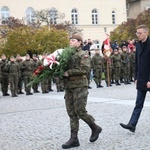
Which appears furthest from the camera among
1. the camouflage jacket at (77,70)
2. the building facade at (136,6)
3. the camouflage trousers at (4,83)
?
the building facade at (136,6)

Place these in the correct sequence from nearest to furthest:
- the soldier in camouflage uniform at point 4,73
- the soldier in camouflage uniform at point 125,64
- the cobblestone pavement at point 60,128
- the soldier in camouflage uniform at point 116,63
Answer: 1. the cobblestone pavement at point 60,128
2. the soldier in camouflage uniform at point 4,73
3. the soldier in camouflage uniform at point 116,63
4. the soldier in camouflage uniform at point 125,64

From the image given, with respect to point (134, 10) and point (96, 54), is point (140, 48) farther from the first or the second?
point (134, 10)

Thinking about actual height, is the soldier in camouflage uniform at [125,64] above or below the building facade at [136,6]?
below

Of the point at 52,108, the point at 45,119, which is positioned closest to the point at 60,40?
the point at 52,108

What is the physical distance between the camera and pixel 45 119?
10695 millimetres

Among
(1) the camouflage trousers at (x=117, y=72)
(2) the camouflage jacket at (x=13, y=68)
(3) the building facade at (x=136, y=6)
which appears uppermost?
(3) the building facade at (x=136, y=6)

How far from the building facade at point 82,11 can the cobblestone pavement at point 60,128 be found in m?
43.6

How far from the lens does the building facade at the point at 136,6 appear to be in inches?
2766

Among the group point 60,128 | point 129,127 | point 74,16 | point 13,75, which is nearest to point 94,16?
point 74,16

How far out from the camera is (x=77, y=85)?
736cm

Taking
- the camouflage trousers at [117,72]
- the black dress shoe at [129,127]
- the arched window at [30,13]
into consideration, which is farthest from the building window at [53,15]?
the black dress shoe at [129,127]

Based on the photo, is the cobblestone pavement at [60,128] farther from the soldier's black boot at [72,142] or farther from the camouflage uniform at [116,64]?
the camouflage uniform at [116,64]

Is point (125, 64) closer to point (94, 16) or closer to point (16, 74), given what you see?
point (16, 74)

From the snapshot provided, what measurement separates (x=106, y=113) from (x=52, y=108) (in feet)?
8.15
